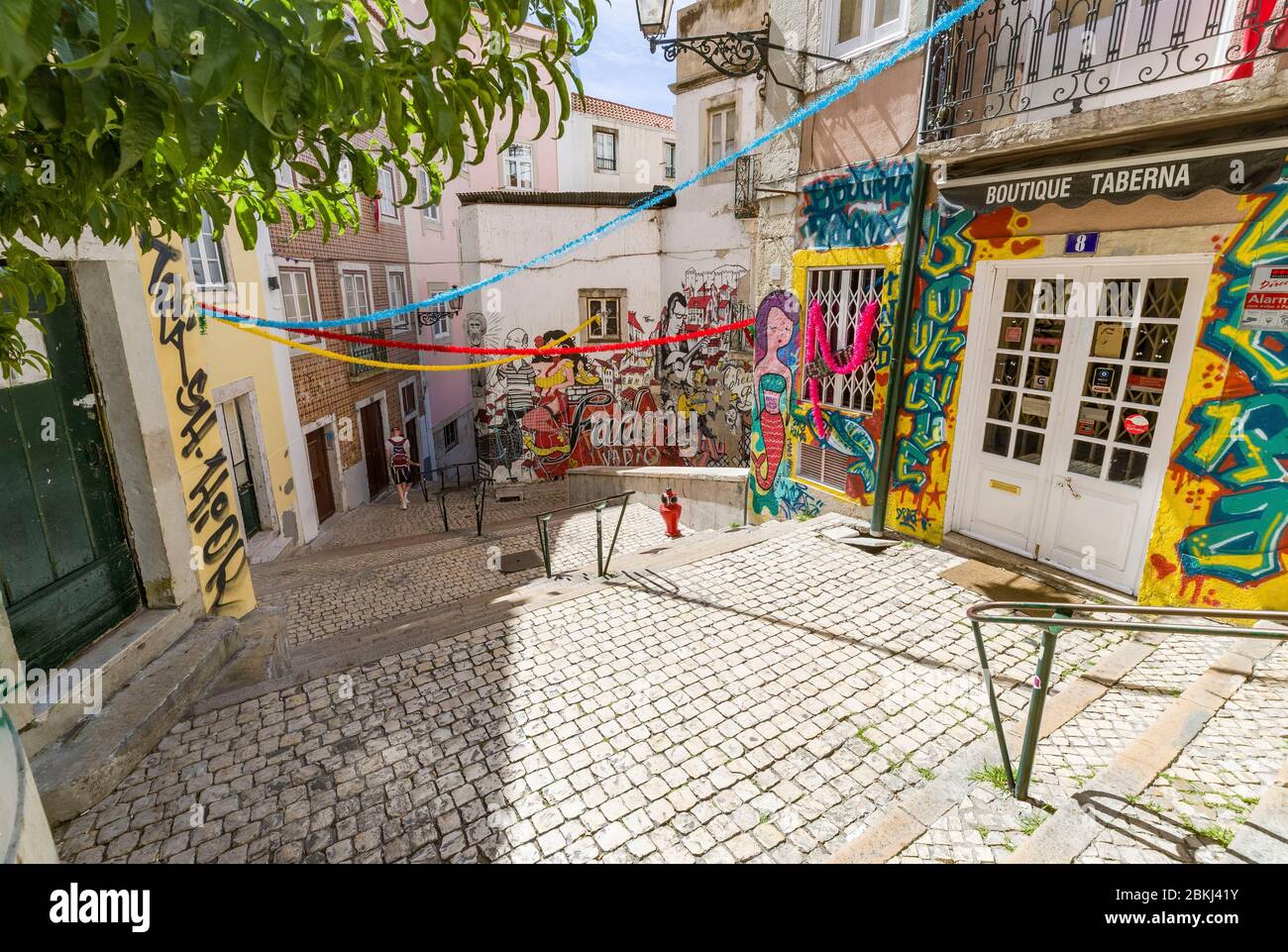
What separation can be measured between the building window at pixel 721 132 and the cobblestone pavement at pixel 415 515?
27.5ft

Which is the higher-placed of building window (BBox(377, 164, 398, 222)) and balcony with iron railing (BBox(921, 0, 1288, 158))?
building window (BBox(377, 164, 398, 222))

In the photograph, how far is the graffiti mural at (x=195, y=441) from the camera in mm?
4887

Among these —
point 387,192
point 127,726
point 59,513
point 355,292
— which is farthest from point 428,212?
point 127,726

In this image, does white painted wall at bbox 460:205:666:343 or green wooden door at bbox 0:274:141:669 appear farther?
white painted wall at bbox 460:205:666:343

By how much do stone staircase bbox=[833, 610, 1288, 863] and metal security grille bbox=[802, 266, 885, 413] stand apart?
393 centimetres

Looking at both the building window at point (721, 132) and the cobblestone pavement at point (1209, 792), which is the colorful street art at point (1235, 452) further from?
the building window at point (721, 132)

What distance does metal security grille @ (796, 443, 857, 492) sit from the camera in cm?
764

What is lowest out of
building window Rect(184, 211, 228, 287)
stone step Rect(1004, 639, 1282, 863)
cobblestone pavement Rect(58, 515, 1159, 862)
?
cobblestone pavement Rect(58, 515, 1159, 862)

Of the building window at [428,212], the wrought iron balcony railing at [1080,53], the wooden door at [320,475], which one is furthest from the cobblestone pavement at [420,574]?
the building window at [428,212]

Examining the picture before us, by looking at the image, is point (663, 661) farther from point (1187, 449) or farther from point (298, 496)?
point (298, 496)

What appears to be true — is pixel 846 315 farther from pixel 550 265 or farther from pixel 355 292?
pixel 355 292

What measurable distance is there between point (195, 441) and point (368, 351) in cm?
1054

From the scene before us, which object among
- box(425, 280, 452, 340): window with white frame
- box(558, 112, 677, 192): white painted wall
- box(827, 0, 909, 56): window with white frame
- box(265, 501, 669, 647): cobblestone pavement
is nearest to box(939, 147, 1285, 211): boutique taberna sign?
box(827, 0, 909, 56): window with white frame

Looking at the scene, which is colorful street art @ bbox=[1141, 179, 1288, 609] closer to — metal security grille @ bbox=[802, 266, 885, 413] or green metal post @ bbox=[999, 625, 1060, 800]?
green metal post @ bbox=[999, 625, 1060, 800]
